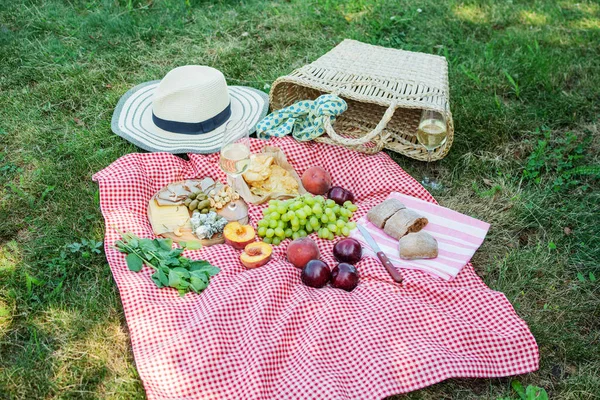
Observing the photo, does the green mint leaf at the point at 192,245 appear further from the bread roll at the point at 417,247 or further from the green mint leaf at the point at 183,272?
the bread roll at the point at 417,247

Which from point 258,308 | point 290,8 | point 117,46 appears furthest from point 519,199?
point 117,46

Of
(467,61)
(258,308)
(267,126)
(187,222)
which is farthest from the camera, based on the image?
(467,61)

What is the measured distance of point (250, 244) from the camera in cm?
299

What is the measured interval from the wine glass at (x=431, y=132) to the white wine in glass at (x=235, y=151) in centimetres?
123

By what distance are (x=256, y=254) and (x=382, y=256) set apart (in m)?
0.70

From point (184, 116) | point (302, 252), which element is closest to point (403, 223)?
point (302, 252)

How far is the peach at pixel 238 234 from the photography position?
305 centimetres

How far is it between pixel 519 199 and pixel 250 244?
184 centimetres

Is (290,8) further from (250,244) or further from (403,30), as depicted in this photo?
(250,244)

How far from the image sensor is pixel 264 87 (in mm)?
4625

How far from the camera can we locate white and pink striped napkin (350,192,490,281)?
296 centimetres

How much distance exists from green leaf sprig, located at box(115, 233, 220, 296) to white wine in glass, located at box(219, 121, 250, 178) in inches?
23.0

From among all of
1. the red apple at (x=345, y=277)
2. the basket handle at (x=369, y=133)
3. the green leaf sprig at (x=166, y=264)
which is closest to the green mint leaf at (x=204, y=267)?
the green leaf sprig at (x=166, y=264)

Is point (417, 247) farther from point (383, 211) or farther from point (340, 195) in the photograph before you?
point (340, 195)
